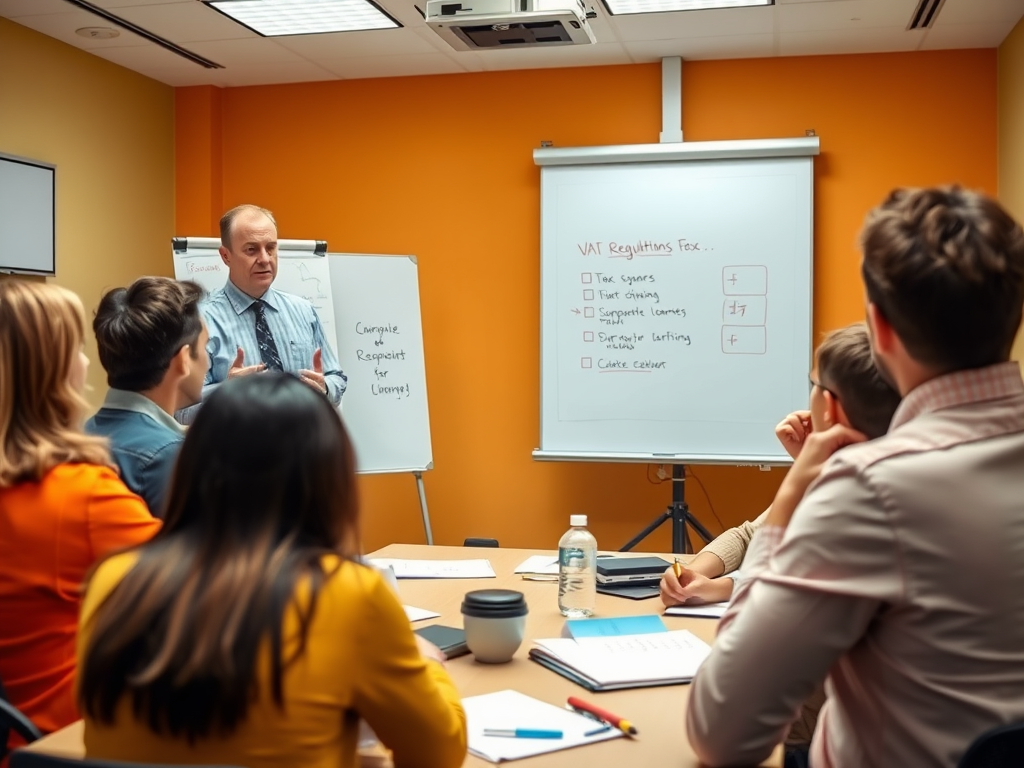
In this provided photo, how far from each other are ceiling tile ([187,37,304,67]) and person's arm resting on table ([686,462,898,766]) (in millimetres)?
3929

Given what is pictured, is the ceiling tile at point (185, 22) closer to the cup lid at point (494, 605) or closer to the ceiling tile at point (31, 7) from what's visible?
the ceiling tile at point (31, 7)

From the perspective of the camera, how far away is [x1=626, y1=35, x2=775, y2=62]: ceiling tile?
4.41m

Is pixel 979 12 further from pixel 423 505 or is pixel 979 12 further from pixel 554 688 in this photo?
pixel 554 688

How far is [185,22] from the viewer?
420cm

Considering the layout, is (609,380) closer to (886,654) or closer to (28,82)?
(28,82)

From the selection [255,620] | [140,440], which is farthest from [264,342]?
[255,620]

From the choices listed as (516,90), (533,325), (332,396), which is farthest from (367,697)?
(516,90)

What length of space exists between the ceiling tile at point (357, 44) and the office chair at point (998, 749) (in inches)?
150

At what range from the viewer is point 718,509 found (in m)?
4.78

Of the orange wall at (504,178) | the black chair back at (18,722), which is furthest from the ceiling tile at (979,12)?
the black chair back at (18,722)

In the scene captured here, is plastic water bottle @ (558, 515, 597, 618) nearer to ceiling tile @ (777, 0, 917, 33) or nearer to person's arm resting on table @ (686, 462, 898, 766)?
person's arm resting on table @ (686, 462, 898, 766)

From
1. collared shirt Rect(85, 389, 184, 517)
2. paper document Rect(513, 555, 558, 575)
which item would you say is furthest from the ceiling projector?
paper document Rect(513, 555, 558, 575)

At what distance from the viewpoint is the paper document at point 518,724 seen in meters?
1.39

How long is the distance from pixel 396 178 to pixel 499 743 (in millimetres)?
4048
